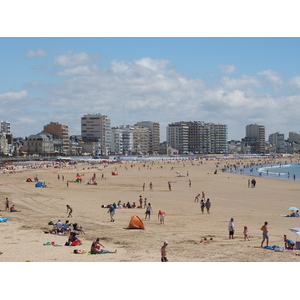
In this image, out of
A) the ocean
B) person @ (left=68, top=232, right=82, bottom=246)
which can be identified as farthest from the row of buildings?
person @ (left=68, top=232, right=82, bottom=246)

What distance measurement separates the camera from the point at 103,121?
15900 centimetres

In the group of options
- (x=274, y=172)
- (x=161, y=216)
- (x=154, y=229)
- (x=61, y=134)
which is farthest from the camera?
(x=61, y=134)

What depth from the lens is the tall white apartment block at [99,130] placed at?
158 meters

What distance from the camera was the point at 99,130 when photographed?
522 ft

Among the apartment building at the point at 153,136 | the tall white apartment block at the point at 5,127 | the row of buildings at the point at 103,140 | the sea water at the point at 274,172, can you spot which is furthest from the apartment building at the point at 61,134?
the sea water at the point at 274,172

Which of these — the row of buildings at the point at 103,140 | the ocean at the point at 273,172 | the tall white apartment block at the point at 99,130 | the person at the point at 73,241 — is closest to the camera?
the person at the point at 73,241

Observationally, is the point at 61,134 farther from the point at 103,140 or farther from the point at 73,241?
the point at 73,241

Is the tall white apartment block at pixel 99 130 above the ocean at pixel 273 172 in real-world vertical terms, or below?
above

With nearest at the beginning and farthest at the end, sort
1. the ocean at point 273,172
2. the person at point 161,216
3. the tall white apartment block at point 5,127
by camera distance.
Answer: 1. the person at point 161,216
2. the ocean at point 273,172
3. the tall white apartment block at point 5,127

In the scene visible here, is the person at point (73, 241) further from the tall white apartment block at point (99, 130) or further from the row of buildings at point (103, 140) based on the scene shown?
the tall white apartment block at point (99, 130)

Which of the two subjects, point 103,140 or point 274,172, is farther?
point 103,140

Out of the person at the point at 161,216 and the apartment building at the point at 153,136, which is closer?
the person at the point at 161,216

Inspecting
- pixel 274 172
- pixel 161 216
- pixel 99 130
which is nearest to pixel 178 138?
pixel 99 130
